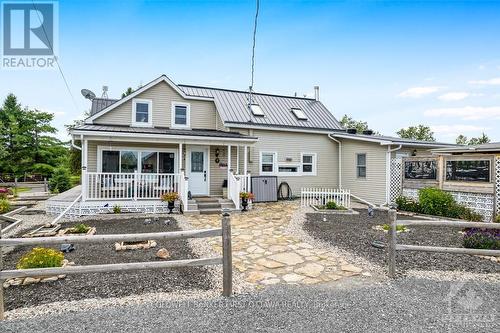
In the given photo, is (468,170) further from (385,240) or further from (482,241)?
(385,240)

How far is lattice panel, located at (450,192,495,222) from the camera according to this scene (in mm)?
9406

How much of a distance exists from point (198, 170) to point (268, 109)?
5.86 metres

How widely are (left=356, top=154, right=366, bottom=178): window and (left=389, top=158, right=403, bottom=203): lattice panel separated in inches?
62.7

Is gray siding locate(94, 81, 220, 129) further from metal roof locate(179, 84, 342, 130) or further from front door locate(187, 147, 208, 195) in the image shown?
front door locate(187, 147, 208, 195)

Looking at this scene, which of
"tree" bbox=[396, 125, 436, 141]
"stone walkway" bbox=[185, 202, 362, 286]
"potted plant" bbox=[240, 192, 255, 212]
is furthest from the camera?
"tree" bbox=[396, 125, 436, 141]

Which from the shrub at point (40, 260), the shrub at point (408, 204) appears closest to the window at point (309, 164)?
the shrub at point (408, 204)

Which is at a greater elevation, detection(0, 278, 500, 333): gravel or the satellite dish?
the satellite dish

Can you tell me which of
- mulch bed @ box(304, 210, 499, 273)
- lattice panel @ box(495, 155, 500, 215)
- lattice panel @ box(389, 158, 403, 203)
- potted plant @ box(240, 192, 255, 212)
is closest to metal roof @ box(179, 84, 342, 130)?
potted plant @ box(240, 192, 255, 212)

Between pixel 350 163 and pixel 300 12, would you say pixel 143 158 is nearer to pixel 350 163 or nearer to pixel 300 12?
pixel 300 12

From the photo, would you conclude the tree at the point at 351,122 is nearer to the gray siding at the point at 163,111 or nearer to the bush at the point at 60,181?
the gray siding at the point at 163,111

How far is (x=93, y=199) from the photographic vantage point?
32.9 ft

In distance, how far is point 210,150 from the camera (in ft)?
42.6

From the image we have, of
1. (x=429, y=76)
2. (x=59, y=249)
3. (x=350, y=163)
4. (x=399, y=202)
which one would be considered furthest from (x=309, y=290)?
(x=429, y=76)

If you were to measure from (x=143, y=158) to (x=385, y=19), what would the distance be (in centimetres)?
1204
